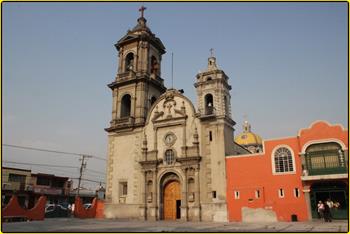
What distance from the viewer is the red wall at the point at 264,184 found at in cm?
2666

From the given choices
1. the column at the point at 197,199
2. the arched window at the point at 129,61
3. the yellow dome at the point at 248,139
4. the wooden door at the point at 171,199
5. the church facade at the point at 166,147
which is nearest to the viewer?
the column at the point at 197,199

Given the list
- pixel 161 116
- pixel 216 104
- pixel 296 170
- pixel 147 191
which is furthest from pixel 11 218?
pixel 296 170

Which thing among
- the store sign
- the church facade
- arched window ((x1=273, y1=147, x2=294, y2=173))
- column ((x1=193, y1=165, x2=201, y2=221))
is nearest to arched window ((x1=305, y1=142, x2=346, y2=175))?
arched window ((x1=273, y1=147, x2=294, y2=173))

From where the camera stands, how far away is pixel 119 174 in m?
35.2

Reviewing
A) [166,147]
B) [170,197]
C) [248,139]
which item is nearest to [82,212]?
[170,197]

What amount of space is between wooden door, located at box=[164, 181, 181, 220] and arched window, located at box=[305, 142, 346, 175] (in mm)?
12349

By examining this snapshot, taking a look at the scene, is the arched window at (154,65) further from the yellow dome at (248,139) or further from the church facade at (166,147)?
the yellow dome at (248,139)

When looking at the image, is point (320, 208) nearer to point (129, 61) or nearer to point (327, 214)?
point (327, 214)

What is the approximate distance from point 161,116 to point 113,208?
10.7m

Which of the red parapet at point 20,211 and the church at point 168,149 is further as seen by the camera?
the church at point 168,149

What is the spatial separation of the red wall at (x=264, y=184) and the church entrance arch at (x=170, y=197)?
539 centimetres

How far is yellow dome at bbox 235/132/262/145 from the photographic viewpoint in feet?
208

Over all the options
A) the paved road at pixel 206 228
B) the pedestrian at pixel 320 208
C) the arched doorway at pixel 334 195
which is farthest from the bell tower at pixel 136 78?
the pedestrian at pixel 320 208

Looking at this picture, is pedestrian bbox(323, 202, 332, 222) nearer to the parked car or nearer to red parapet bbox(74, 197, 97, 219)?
red parapet bbox(74, 197, 97, 219)
